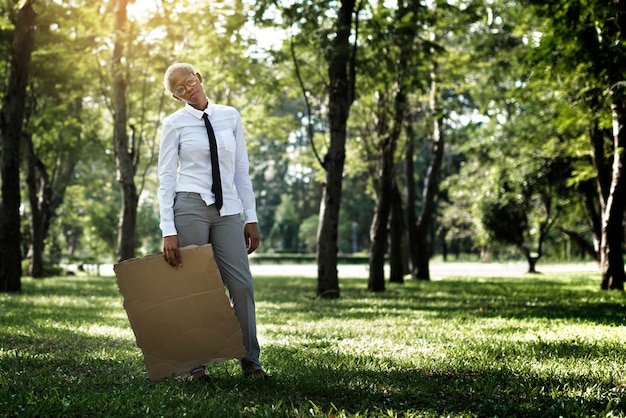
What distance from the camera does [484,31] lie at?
74.3 ft

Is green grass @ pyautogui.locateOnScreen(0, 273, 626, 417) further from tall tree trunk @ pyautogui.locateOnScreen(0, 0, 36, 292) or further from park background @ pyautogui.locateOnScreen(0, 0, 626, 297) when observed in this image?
tall tree trunk @ pyautogui.locateOnScreen(0, 0, 36, 292)

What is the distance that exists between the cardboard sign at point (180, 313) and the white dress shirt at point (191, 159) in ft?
1.02

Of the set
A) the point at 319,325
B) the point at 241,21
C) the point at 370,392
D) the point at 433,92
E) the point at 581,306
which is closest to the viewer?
the point at 370,392

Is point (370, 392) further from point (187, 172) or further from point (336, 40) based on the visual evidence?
point (336, 40)

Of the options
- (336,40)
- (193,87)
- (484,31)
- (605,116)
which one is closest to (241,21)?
(336,40)

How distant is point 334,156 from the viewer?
14750 mm

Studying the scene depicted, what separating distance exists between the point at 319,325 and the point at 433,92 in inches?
560

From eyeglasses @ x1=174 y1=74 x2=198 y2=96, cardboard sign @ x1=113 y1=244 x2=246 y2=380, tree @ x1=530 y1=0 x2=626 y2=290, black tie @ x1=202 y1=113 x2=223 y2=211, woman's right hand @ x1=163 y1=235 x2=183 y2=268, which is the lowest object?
cardboard sign @ x1=113 y1=244 x2=246 y2=380

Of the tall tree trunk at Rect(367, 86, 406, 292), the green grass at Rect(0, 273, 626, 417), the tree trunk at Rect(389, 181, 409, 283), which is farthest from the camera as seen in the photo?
Result: the tree trunk at Rect(389, 181, 409, 283)

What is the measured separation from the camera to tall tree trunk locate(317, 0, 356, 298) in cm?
1464

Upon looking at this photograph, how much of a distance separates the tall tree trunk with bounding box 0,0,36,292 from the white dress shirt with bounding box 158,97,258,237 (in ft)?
40.9

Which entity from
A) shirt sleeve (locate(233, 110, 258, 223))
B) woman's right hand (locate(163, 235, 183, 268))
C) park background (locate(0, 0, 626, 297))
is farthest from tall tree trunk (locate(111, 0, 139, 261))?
woman's right hand (locate(163, 235, 183, 268))

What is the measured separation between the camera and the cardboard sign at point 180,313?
4730mm

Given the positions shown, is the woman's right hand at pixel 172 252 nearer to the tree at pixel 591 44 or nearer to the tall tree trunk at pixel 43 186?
the tree at pixel 591 44
